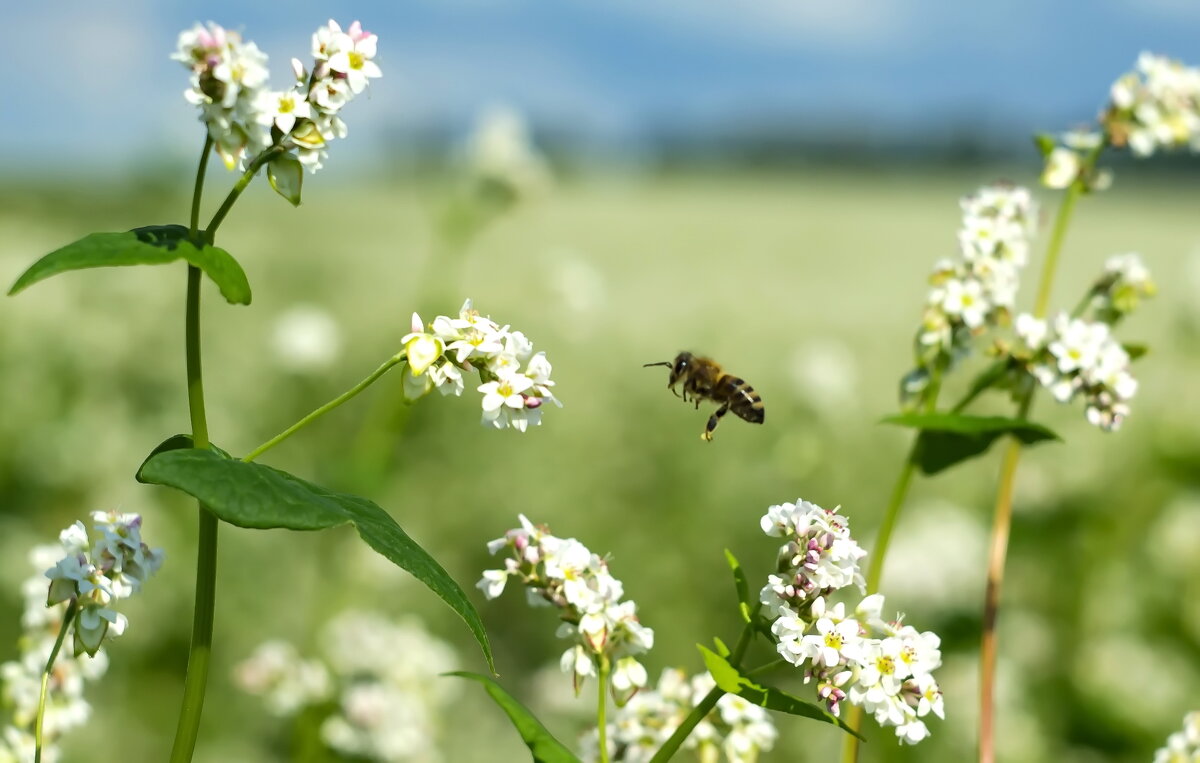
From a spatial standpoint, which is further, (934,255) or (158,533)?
(934,255)

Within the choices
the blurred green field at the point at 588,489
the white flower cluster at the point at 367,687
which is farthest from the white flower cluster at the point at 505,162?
the white flower cluster at the point at 367,687

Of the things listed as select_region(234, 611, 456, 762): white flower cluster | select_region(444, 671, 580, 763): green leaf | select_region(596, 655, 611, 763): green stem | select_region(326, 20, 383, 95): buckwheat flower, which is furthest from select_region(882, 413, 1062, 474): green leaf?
select_region(234, 611, 456, 762): white flower cluster

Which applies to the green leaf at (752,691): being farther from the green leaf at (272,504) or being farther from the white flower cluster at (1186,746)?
the white flower cluster at (1186,746)

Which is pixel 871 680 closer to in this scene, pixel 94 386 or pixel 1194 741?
pixel 1194 741

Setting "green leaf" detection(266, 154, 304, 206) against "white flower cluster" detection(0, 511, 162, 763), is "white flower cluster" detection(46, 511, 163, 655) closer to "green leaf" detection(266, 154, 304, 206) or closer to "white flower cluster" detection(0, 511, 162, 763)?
"white flower cluster" detection(0, 511, 162, 763)

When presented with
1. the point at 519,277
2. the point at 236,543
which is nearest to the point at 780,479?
the point at 236,543

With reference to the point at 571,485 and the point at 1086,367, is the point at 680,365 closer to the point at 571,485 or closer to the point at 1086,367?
the point at 1086,367
